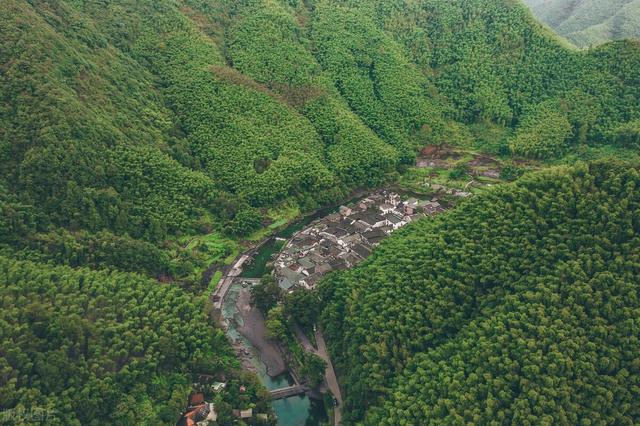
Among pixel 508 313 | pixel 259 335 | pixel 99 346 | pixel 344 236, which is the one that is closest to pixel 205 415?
pixel 99 346

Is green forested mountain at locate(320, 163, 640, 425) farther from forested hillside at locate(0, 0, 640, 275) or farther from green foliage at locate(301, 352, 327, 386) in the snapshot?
forested hillside at locate(0, 0, 640, 275)

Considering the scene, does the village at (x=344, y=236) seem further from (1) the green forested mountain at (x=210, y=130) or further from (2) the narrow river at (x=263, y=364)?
(1) the green forested mountain at (x=210, y=130)

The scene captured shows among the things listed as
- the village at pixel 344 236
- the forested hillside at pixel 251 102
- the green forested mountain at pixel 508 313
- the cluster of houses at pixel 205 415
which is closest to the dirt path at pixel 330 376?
the green forested mountain at pixel 508 313

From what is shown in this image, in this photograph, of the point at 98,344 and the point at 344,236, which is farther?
the point at 344,236

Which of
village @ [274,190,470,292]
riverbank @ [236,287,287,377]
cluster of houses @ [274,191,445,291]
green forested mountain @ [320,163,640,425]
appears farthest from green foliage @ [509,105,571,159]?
riverbank @ [236,287,287,377]

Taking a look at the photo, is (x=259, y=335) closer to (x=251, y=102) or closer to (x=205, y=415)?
(x=205, y=415)

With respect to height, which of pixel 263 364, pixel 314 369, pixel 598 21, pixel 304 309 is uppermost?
pixel 304 309
